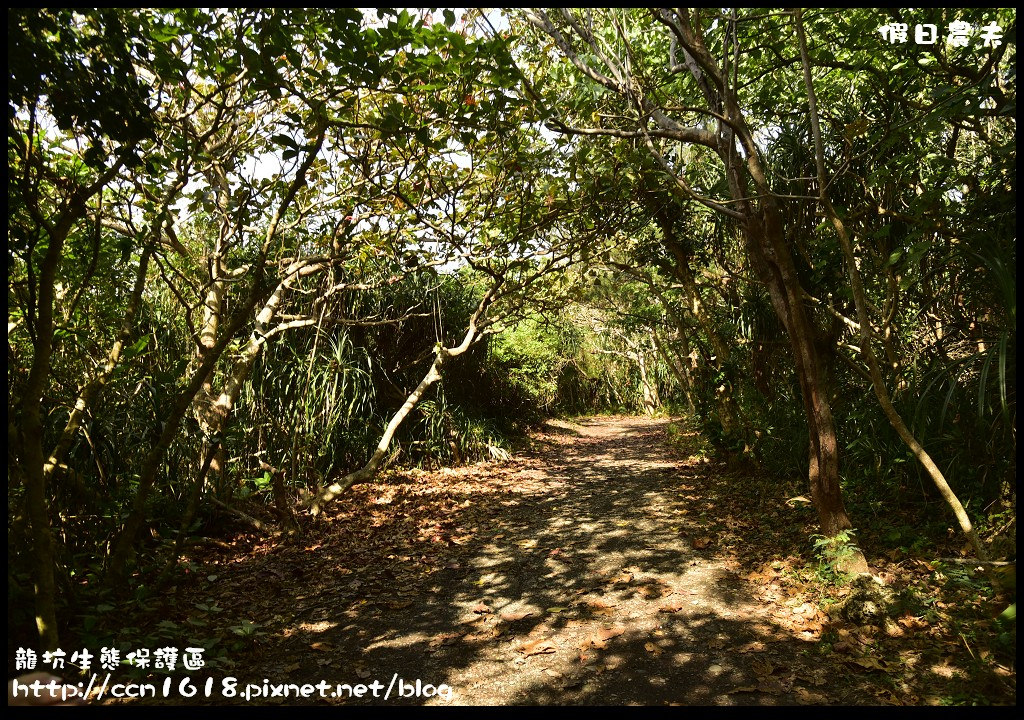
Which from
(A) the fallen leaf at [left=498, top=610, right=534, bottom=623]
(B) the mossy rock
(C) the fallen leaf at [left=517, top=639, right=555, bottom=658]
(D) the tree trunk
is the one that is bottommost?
(A) the fallen leaf at [left=498, top=610, right=534, bottom=623]

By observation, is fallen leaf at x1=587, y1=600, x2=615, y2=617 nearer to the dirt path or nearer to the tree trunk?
the dirt path

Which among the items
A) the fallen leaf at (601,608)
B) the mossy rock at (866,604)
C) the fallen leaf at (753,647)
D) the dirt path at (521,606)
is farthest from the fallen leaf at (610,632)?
the mossy rock at (866,604)

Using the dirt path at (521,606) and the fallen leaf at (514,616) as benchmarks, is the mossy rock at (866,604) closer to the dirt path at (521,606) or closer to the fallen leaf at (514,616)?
the dirt path at (521,606)

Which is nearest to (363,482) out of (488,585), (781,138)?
(488,585)

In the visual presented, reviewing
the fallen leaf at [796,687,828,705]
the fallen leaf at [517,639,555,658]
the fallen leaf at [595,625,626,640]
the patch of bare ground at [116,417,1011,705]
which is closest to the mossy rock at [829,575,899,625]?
the patch of bare ground at [116,417,1011,705]

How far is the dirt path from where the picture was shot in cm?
275

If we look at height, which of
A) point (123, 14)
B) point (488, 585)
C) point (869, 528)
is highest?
point (123, 14)

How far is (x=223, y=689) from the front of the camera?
2721mm

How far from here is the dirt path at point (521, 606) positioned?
275 centimetres

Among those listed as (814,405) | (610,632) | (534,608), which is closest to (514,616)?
(534,608)

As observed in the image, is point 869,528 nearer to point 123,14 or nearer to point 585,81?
point 585,81

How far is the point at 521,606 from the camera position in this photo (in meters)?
3.72

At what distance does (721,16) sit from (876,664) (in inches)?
162

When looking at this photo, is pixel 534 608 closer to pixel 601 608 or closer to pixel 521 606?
pixel 521 606
